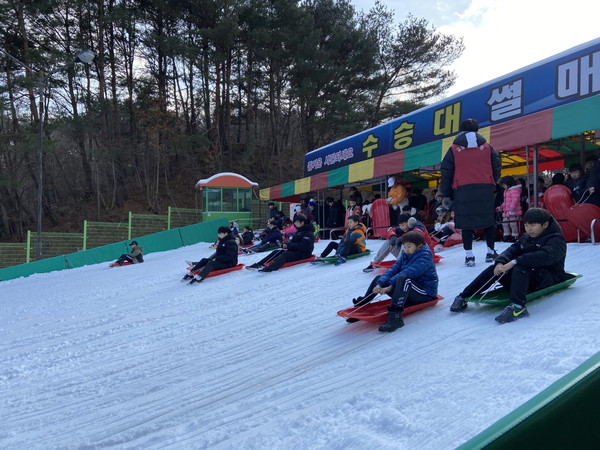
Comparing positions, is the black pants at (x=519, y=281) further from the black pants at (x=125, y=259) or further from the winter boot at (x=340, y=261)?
the black pants at (x=125, y=259)

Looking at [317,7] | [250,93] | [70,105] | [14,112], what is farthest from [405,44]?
[14,112]

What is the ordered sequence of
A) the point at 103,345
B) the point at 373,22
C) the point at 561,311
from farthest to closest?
the point at 373,22 → the point at 103,345 → the point at 561,311

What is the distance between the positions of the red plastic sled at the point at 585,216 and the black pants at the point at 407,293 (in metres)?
3.59

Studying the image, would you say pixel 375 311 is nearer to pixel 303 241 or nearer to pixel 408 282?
pixel 408 282

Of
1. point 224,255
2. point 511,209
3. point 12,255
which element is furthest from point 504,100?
point 12,255

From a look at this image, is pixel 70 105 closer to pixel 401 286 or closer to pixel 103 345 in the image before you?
pixel 103 345

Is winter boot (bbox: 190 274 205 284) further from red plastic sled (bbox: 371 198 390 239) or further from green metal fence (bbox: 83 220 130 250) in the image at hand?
green metal fence (bbox: 83 220 130 250)

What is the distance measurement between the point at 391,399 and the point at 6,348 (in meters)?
4.24

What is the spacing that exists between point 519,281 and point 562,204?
3.74 m

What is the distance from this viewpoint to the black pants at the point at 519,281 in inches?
138

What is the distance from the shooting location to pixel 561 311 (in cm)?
342

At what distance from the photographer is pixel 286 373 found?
126 inches

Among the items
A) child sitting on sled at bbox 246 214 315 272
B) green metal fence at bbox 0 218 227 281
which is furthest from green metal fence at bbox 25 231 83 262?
child sitting on sled at bbox 246 214 315 272

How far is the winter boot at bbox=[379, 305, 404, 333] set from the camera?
3758 millimetres
